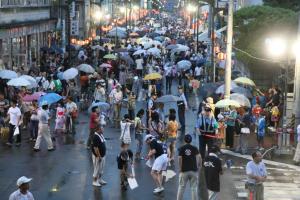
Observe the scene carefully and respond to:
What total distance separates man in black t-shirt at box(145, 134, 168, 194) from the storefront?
22102mm

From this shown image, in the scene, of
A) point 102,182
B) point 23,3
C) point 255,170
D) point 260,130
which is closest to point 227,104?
point 260,130

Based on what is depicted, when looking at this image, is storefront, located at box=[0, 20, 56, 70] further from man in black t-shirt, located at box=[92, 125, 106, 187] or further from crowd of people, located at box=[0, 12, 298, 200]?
man in black t-shirt, located at box=[92, 125, 106, 187]

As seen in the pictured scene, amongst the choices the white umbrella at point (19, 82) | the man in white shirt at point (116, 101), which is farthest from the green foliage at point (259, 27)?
the white umbrella at point (19, 82)

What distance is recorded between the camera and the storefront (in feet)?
120

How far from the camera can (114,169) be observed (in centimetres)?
1761

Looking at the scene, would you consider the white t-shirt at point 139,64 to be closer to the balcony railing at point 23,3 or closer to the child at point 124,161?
the balcony railing at point 23,3

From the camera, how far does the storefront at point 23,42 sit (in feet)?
120

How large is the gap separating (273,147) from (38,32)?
30277 mm

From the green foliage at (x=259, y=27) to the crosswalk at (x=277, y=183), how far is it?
1129 centimetres

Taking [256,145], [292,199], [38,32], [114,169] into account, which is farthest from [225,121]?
[38,32]

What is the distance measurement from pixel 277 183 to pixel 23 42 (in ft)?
93.7

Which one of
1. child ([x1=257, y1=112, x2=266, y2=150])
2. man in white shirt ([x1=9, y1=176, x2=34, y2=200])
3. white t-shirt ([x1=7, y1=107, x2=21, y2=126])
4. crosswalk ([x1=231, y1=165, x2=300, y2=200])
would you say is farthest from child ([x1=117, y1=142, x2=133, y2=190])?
white t-shirt ([x1=7, y1=107, x2=21, y2=126])

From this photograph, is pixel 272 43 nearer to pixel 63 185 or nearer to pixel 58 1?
pixel 63 185

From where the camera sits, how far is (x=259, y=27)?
32.2 metres
